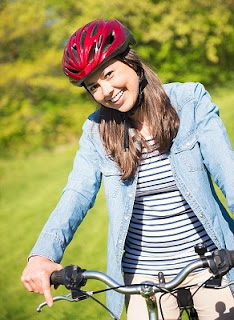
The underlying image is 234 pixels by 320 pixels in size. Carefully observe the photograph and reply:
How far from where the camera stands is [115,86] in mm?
3256

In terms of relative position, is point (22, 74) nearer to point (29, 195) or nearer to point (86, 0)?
point (86, 0)

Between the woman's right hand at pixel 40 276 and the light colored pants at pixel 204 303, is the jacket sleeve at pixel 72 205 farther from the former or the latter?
the light colored pants at pixel 204 303

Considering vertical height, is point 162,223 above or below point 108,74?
below

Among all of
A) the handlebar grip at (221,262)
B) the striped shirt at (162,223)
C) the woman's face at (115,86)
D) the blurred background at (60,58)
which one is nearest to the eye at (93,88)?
the woman's face at (115,86)

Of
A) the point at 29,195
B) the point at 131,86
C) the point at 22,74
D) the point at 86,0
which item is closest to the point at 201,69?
the point at 86,0

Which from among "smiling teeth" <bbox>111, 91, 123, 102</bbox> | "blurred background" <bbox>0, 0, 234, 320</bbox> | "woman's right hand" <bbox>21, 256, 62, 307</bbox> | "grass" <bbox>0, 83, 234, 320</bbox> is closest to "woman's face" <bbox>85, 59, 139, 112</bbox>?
"smiling teeth" <bbox>111, 91, 123, 102</bbox>

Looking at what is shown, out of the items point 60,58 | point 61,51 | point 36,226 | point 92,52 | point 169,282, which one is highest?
point 61,51

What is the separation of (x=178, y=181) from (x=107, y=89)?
581 millimetres

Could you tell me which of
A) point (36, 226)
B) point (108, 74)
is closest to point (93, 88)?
point (108, 74)

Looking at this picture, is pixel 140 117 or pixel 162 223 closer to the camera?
pixel 162 223

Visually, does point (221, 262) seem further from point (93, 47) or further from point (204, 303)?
point (93, 47)

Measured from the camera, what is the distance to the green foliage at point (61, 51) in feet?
73.5

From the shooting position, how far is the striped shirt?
132 inches

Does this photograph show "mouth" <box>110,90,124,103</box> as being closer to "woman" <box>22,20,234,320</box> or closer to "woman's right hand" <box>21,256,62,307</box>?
"woman" <box>22,20,234,320</box>
